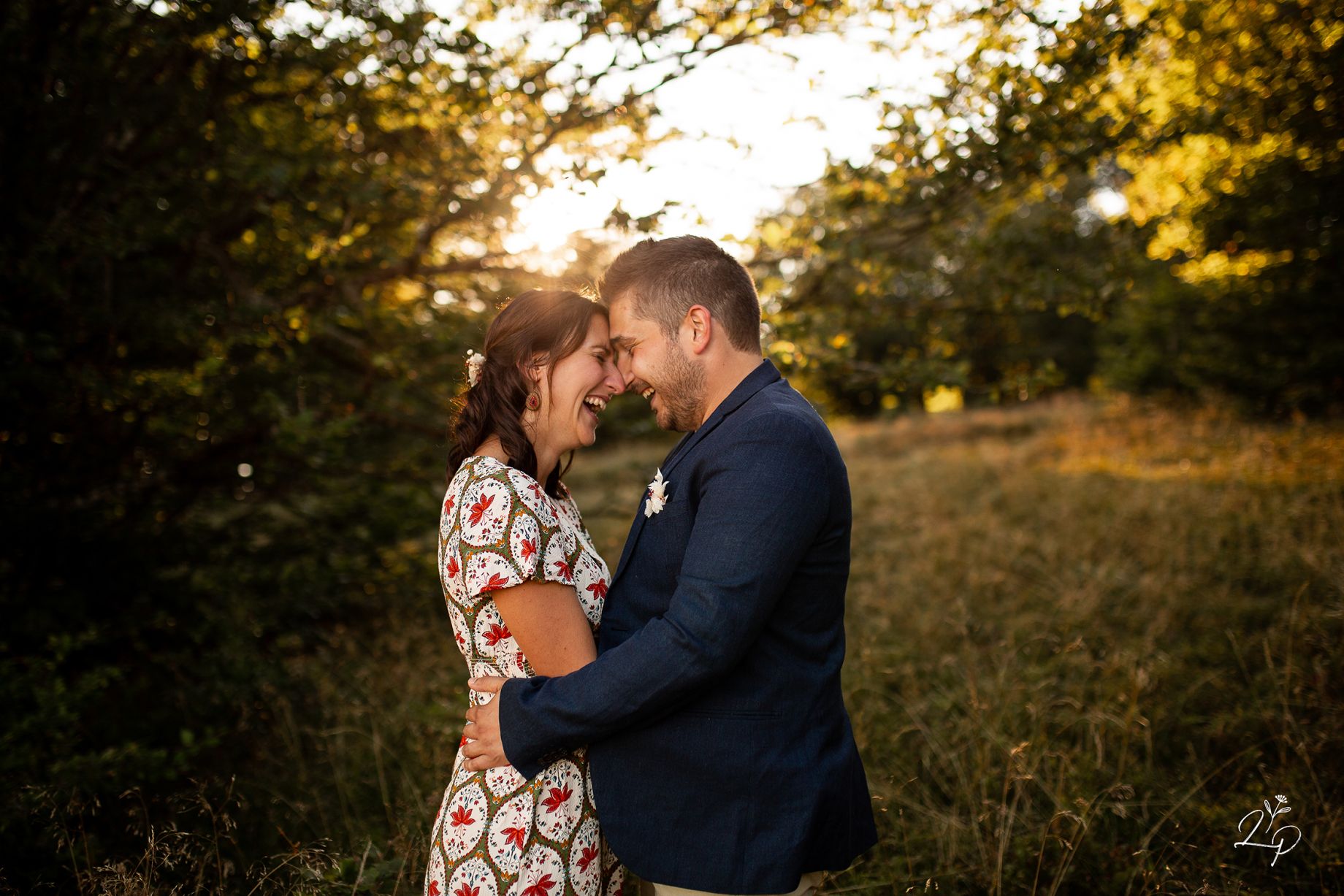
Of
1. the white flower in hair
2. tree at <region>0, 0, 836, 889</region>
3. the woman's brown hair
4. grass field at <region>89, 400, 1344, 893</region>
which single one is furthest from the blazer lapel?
tree at <region>0, 0, 836, 889</region>

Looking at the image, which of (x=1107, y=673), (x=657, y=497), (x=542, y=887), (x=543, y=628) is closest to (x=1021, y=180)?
(x=1107, y=673)

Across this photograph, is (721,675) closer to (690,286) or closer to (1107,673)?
(690,286)

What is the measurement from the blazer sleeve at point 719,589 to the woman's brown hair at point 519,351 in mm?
661

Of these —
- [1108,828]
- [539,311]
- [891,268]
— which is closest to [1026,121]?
[891,268]

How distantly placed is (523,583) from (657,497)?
0.34 m

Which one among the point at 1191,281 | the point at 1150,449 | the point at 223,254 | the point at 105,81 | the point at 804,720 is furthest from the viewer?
the point at 1191,281

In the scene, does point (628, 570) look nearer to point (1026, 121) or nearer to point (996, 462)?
point (1026, 121)

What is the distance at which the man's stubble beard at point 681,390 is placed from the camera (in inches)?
74.0

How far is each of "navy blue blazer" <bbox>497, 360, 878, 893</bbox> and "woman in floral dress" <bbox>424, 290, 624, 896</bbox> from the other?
6.0 inches

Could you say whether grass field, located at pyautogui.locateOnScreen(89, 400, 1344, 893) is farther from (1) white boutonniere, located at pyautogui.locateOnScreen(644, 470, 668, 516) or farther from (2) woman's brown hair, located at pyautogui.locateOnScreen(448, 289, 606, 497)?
(1) white boutonniere, located at pyautogui.locateOnScreen(644, 470, 668, 516)

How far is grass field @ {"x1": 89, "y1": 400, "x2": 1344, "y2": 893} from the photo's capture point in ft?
9.34

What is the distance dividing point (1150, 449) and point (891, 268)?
6.96m

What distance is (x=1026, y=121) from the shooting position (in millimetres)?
3594

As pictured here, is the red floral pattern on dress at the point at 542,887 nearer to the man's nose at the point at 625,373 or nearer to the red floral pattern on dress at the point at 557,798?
the red floral pattern on dress at the point at 557,798
